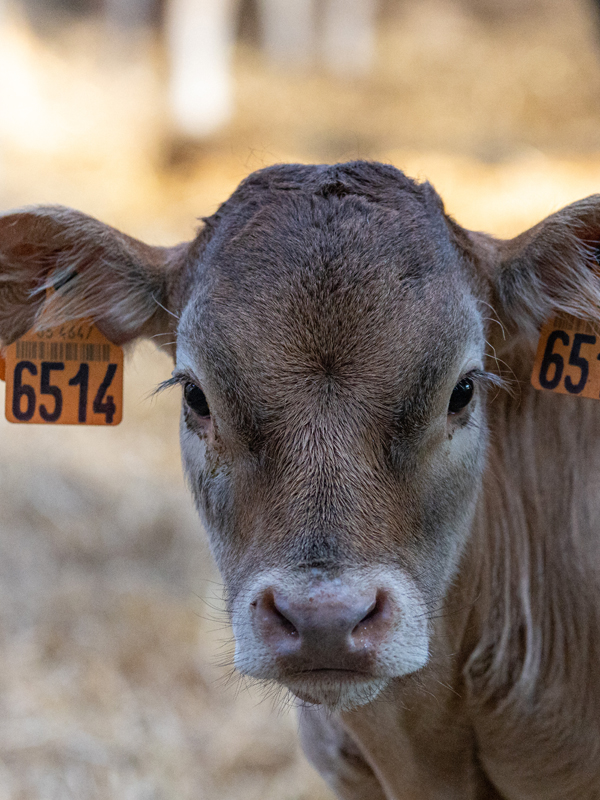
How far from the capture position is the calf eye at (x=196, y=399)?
2.72m

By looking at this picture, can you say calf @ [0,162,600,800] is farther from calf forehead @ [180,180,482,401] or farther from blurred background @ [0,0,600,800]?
blurred background @ [0,0,600,800]

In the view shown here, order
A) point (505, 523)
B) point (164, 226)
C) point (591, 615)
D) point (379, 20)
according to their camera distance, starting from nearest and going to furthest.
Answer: point (591, 615), point (505, 523), point (164, 226), point (379, 20)

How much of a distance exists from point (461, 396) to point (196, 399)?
781 millimetres

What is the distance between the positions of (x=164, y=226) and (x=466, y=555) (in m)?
8.01

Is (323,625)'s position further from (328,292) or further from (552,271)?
(552,271)

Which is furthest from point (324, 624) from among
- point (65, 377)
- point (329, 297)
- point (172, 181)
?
point (172, 181)

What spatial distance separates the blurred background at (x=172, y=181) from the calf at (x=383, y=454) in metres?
0.52

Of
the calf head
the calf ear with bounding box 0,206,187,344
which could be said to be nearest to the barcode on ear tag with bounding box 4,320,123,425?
the calf ear with bounding box 0,206,187,344

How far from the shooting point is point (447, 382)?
2.51m

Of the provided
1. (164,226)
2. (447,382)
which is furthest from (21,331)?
(164,226)

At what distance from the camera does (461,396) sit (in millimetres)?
2650

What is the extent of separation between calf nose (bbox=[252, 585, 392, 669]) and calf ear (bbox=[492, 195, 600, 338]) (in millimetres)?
1201

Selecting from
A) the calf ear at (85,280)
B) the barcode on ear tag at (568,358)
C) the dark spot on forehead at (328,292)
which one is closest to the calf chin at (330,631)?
the dark spot on forehead at (328,292)

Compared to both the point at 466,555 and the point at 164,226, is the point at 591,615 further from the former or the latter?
the point at 164,226
